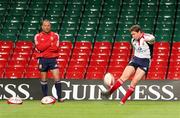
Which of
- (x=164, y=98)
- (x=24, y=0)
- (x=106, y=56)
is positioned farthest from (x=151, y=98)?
(x=24, y=0)

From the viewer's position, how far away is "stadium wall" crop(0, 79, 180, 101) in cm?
1359

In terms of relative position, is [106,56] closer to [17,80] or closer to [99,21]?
[99,21]

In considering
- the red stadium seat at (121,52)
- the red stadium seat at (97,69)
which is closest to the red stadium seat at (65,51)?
the red stadium seat at (97,69)


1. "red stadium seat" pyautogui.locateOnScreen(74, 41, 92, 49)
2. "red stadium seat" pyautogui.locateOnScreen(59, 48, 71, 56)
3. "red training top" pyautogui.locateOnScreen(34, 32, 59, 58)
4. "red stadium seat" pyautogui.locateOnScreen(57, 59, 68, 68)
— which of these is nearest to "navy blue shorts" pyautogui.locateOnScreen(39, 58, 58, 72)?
"red training top" pyautogui.locateOnScreen(34, 32, 59, 58)

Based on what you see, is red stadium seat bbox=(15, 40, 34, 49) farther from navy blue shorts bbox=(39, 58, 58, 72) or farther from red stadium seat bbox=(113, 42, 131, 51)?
navy blue shorts bbox=(39, 58, 58, 72)

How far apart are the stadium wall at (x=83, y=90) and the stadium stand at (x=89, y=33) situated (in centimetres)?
230

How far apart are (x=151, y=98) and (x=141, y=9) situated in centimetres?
606

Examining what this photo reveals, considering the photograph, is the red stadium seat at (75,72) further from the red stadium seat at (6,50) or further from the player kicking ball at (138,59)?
the player kicking ball at (138,59)

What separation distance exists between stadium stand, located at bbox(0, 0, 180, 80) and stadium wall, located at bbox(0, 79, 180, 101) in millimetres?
2303

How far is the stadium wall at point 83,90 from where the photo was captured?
1359cm

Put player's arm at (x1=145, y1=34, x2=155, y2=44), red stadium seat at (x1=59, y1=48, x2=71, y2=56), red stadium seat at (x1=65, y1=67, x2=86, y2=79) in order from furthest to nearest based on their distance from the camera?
red stadium seat at (x1=59, y1=48, x2=71, y2=56) < red stadium seat at (x1=65, y1=67, x2=86, y2=79) < player's arm at (x1=145, y1=34, x2=155, y2=44)

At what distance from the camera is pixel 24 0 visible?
19.8 meters

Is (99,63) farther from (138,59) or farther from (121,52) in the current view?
(138,59)

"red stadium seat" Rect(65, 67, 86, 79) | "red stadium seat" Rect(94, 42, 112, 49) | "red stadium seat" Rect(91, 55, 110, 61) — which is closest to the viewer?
"red stadium seat" Rect(65, 67, 86, 79)
